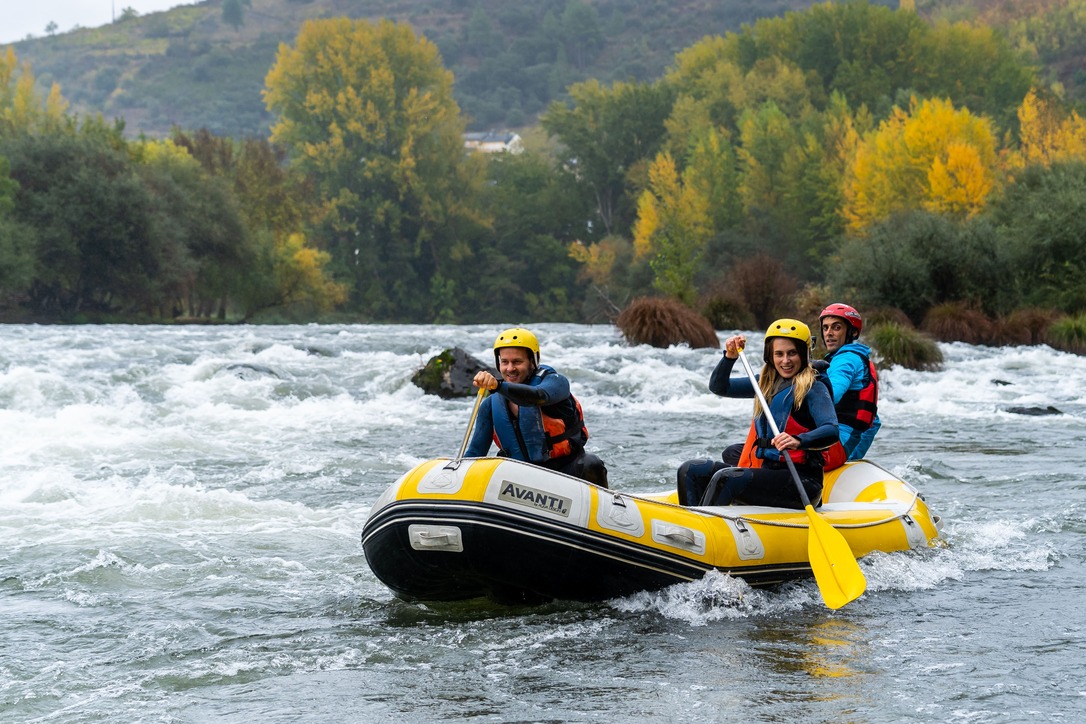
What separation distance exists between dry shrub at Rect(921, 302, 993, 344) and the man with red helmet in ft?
52.3

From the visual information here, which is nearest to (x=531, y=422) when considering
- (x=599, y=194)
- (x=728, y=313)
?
(x=728, y=313)

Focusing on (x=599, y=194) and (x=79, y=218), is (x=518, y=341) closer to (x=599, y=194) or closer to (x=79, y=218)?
(x=79, y=218)

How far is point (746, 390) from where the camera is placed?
734cm

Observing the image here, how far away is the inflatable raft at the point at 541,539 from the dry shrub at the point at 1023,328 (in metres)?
17.5

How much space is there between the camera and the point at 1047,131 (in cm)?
4472

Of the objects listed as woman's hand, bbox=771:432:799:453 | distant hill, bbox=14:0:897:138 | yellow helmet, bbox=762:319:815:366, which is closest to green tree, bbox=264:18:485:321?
yellow helmet, bbox=762:319:815:366

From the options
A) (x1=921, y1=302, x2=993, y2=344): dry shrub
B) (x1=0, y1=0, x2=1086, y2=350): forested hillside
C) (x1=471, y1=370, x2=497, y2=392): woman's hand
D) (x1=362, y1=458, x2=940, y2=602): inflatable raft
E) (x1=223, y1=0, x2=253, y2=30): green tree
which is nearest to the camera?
(x1=362, y1=458, x2=940, y2=602): inflatable raft

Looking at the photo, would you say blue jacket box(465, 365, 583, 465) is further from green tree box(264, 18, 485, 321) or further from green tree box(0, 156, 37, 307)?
green tree box(264, 18, 485, 321)

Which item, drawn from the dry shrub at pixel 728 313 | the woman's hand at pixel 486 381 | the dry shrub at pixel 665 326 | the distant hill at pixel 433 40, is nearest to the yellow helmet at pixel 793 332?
the woman's hand at pixel 486 381

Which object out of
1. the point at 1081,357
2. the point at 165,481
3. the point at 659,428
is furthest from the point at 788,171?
the point at 165,481

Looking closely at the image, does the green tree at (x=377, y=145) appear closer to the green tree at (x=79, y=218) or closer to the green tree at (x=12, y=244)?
the green tree at (x=79, y=218)

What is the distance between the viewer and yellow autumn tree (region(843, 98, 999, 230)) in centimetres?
3659

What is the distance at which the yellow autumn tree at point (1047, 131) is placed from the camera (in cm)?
4256

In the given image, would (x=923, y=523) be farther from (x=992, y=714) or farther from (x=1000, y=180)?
(x=1000, y=180)
